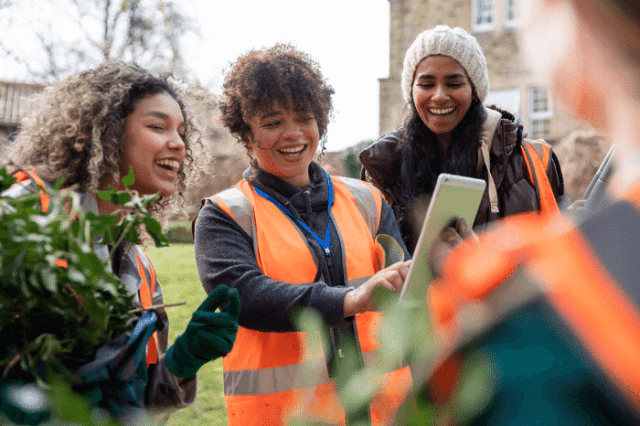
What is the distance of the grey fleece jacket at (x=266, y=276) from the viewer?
5.82 ft

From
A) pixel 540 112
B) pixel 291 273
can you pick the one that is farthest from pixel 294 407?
pixel 540 112

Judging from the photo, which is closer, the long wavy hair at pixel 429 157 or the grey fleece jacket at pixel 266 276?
the grey fleece jacket at pixel 266 276

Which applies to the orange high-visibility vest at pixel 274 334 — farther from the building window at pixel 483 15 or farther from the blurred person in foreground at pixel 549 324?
the building window at pixel 483 15

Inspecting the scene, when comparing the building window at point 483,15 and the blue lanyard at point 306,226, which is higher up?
the building window at point 483,15

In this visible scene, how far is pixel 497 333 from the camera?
52 centimetres

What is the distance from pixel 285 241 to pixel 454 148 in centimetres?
118

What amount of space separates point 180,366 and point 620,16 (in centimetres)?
132

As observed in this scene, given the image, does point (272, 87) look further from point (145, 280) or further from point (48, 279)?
point (48, 279)

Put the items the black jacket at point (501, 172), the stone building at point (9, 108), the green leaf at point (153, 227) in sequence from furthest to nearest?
the stone building at point (9, 108), the black jacket at point (501, 172), the green leaf at point (153, 227)

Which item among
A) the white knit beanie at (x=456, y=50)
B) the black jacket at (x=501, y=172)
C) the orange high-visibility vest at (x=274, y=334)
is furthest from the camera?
the white knit beanie at (x=456, y=50)

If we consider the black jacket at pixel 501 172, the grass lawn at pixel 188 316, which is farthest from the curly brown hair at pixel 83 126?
the grass lawn at pixel 188 316

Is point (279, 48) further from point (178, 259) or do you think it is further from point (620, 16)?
point (178, 259)

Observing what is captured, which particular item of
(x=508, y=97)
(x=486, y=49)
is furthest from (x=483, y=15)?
(x=508, y=97)

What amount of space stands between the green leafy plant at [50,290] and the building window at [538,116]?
16.1 meters
